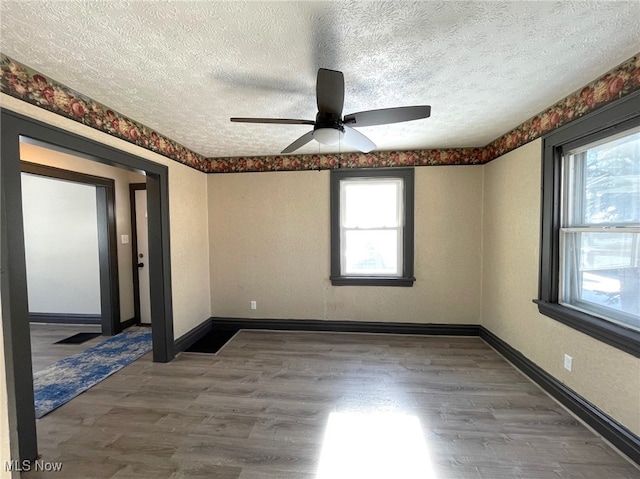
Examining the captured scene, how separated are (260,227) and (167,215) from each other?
3.89 ft

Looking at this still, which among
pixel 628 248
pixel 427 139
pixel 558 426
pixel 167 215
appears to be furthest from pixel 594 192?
pixel 167 215

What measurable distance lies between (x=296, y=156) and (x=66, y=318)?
13.6 feet

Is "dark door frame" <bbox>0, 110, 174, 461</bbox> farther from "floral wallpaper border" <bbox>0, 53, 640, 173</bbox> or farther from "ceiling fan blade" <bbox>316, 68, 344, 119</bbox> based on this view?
"ceiling fan blade" <bbox>316, 68, 344, 119</bbox>

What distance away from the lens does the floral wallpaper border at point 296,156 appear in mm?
1670

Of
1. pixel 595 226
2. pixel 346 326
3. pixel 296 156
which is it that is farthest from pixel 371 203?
pixel 595 226

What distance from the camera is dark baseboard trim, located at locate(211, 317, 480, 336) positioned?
3537 mm

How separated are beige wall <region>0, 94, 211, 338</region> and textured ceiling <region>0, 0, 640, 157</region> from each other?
3.16ft

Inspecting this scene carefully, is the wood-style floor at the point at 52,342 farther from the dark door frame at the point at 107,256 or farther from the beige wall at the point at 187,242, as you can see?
the beige wall at the point at 187,242

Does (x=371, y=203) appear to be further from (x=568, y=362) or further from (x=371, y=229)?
(x=568, y=362)

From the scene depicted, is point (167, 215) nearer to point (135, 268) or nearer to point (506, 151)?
point (135, 268)

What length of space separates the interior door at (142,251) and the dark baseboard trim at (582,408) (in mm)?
4691

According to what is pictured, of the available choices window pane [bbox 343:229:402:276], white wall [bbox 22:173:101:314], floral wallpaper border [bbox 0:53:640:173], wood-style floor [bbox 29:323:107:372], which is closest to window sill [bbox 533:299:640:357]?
floral wallpaper border [bbox 0:53:640:173]

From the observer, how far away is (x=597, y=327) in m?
1.84

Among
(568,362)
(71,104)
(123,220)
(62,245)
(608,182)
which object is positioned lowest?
(568,362)
